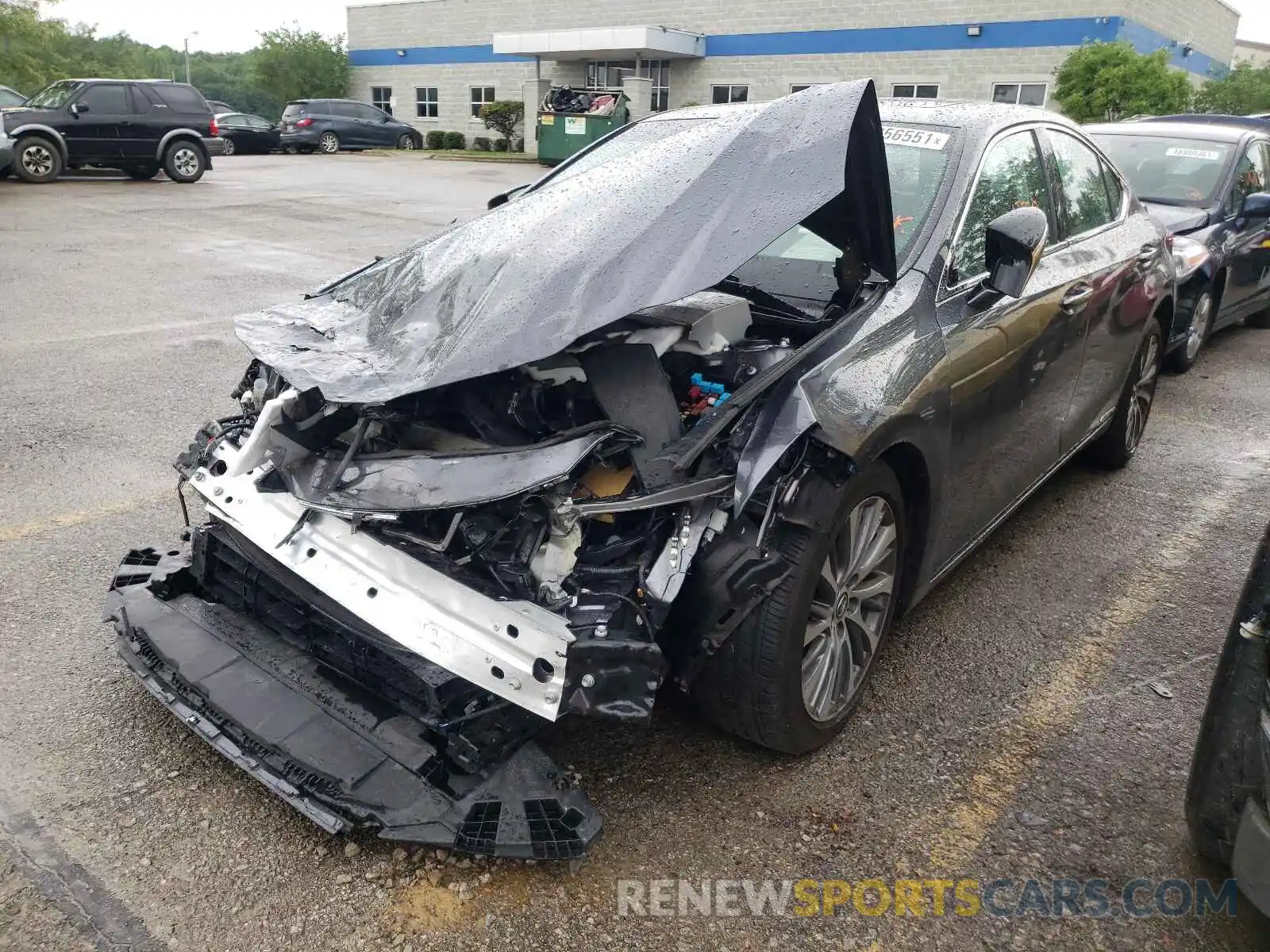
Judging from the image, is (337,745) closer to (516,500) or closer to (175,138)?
(516,500)

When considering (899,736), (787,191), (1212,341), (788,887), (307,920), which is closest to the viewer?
(307,920)

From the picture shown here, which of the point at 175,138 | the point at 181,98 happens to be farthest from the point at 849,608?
the point at 181,98

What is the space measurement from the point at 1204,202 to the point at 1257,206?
0.63 meters

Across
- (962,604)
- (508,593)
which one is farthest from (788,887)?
(962,604)

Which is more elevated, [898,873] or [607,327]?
[607,327]

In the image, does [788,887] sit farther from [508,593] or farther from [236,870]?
[236,870]

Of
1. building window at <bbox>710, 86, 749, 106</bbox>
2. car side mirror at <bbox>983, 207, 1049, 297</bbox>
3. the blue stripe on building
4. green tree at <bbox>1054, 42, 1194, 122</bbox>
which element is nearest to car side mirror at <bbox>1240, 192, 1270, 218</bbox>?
car side mirror at <bbox>983, 207, 1049, 297</bbox>

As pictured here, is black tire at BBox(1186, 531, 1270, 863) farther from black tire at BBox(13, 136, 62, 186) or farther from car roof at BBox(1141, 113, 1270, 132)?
black tire at BBox(13, 136, 62, 186)

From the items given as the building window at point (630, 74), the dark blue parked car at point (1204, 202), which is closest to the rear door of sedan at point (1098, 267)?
the dark blue parked car at point (1204, 202)

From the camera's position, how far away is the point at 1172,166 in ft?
Answer: 23.9

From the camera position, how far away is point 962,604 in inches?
148

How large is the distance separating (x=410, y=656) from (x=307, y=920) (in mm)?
638

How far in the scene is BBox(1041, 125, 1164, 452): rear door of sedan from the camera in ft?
12.8

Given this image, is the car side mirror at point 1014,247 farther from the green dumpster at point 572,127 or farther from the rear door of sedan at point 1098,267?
the green dumpster at point 572,127
